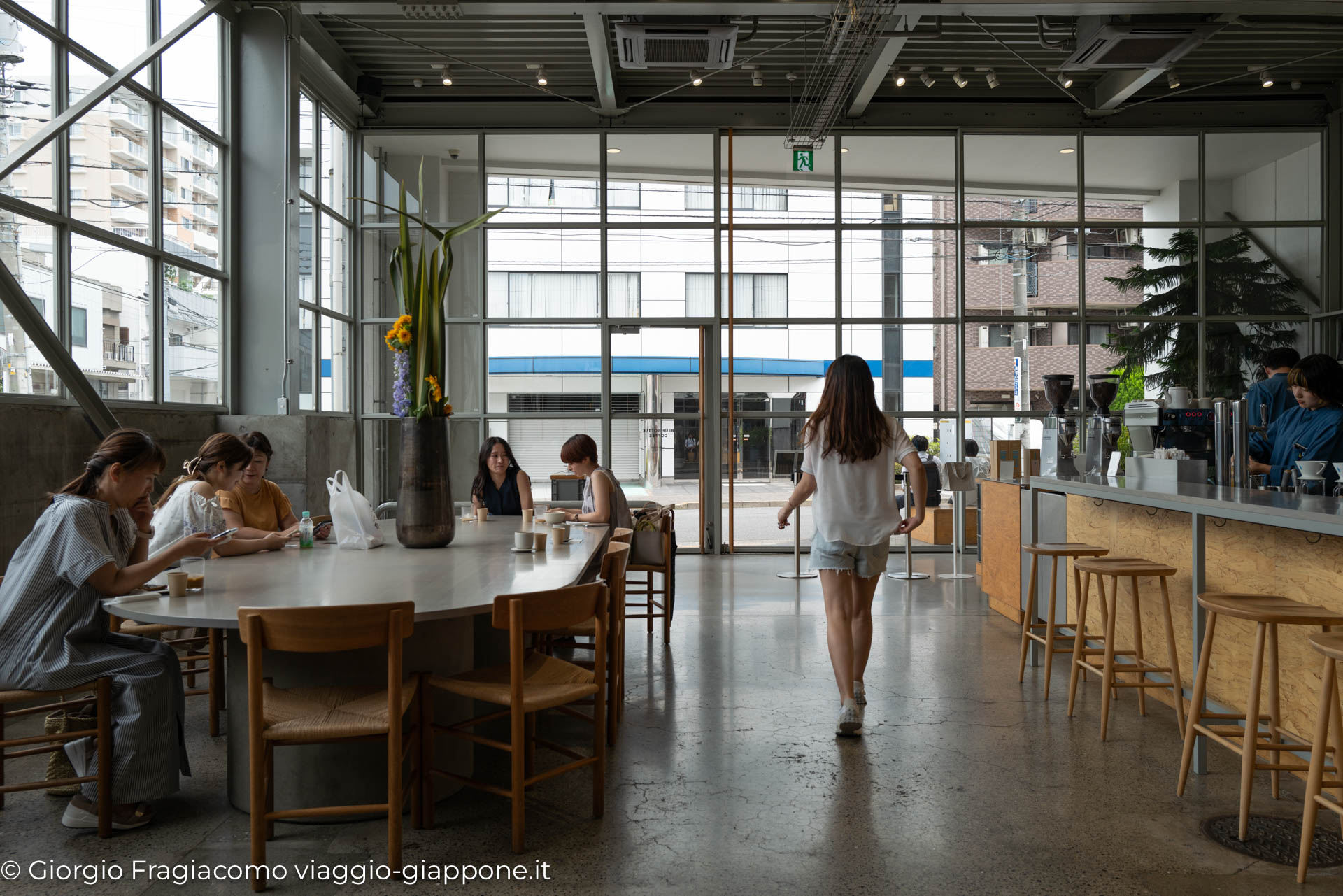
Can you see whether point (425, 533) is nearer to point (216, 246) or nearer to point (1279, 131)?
point (216, 246)

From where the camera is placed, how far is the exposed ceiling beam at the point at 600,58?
297 inches

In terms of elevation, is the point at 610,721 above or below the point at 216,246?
below

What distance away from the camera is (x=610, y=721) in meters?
3.85

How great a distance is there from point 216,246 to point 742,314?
5139mm

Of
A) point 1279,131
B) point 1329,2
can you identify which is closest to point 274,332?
point 1329,2

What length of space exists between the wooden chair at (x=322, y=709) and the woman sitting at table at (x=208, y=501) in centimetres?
118

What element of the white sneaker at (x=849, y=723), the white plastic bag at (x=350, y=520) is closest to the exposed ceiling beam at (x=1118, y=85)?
the white sneaker at (x=849, y=723)

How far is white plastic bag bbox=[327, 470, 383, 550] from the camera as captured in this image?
4.14 metres

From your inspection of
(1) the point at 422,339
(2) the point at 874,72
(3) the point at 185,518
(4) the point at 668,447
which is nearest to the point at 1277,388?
(2) the point at 874,72

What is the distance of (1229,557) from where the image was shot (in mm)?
3811

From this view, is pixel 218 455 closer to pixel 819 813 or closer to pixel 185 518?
pixel 185 518

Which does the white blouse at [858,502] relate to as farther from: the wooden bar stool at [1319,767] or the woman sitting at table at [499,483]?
the woman sitting at table at [499,483]

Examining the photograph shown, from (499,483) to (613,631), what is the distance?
251cm

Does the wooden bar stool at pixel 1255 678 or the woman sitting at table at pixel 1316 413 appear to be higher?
the woman sitting at table at pixel 1316 413
